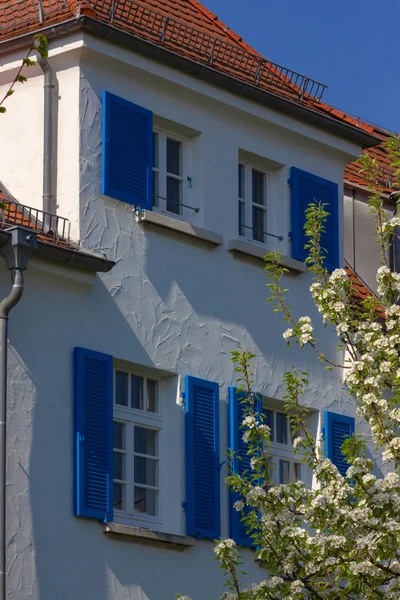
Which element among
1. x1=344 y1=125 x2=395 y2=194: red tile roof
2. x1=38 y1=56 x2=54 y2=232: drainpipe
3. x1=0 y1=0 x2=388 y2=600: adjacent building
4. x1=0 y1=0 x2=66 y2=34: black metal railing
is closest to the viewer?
x1=0 y1=0 x2=388 y2=600: adjacent building

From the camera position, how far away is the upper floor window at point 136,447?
17.5 meters

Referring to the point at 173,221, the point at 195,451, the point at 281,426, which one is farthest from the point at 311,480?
the point at 173,221

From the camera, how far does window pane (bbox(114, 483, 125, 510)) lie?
17.4 meters

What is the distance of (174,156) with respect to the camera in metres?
19.4

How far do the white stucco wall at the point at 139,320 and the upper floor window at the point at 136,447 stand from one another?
0.19 metres

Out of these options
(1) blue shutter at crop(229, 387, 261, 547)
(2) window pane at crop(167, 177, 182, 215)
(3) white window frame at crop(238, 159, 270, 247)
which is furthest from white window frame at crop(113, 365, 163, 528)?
(3) white window frame at crop(238, 159, 270, 247)

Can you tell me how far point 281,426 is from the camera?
19.8 meters

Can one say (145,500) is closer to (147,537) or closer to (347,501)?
(147,537)

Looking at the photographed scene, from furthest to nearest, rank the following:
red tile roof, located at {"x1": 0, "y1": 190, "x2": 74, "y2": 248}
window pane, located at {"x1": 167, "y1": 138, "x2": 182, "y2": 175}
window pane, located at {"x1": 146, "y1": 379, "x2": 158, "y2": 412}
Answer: window pane, located at {"x1": 167, "y1": 138, "x2": 182, "y2": 175} < window pane, located at {"x1": 146, "y1": 379, "x2": 158, "y2": 412} < red tile roof, located at {"x1": 0, "y1": 190, "x2": 74, "y2": 248}

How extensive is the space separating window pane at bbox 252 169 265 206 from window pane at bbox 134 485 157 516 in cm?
414

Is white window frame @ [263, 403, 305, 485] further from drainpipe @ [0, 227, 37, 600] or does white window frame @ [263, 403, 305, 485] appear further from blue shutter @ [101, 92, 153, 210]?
drainpipe @ [0, 227, 37, 600]

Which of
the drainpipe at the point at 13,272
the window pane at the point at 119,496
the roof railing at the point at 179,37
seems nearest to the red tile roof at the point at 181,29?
the roof railing at the point at 179,37

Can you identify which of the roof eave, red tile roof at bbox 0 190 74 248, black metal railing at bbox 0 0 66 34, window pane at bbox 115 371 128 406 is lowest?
window pane at bbox 115 371 128 406

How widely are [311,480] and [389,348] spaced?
17.9 feet
